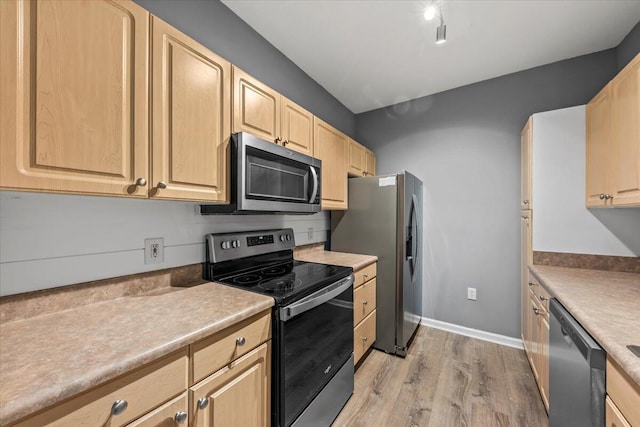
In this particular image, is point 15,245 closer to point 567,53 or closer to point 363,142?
point 363,142

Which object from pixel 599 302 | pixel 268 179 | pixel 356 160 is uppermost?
pixel 356 160

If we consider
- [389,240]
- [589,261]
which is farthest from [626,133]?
[389,240]

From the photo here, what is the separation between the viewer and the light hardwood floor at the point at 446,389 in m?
1.65

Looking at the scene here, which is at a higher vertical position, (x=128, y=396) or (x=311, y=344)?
(x=128, y=396)

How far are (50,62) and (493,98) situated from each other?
3.28 metres

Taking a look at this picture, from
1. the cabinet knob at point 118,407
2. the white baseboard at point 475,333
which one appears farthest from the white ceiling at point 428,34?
the white baseboard at point 475,333

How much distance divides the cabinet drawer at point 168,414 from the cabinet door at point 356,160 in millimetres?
2194

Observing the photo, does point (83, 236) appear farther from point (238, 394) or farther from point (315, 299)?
point (315, 299)

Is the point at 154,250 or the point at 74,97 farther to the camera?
the point at 154,250

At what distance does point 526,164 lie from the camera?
7.18ft

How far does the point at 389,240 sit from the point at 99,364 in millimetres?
2097

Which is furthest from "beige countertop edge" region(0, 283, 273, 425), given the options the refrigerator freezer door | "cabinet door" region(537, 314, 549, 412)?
"cabinet door" region(537, 314, 549, 412)

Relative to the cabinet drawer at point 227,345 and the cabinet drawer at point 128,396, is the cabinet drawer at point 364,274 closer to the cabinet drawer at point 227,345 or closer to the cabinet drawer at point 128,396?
the cabinet drawer at point 227,345

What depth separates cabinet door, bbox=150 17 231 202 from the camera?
108cm
